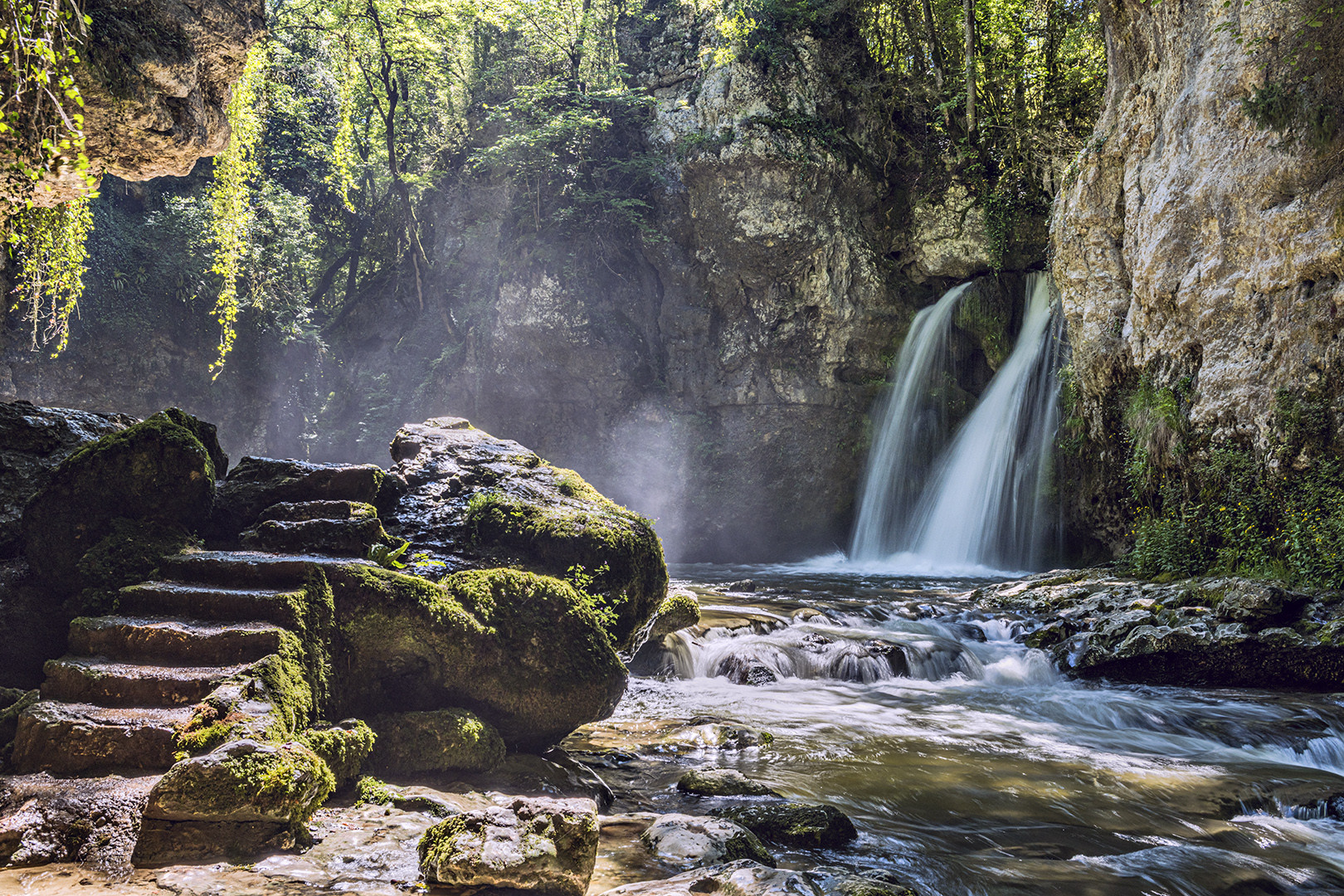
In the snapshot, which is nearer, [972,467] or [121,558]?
[121,558]

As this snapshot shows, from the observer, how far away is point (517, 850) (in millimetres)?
2848

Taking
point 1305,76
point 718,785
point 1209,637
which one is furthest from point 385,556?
point 1305,76

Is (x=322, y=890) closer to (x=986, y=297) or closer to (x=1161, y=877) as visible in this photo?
(x=1161, y=877)

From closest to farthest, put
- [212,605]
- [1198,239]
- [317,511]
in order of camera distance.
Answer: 1. [212,605]
2. [317,511]
3. [1198,239]

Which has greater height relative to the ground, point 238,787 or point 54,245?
point 54,245

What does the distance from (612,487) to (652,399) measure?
254 cm

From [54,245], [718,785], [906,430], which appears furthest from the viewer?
[906,430]

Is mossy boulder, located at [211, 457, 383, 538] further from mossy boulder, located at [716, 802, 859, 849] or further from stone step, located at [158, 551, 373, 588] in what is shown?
mossy boulder, located at [716, 802, 859, 849]

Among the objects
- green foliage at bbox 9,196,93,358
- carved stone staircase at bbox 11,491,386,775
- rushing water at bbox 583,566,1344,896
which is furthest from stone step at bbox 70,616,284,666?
green foliage at bbox 9,196,93,358

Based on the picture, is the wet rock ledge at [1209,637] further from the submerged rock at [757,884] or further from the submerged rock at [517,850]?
the submerged rock at [517,850]

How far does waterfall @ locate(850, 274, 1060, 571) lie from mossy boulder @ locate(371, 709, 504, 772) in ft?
37.6

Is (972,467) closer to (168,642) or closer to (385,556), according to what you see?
(385,556)

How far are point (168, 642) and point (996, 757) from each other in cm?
528

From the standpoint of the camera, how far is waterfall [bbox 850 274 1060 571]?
13.4 m
